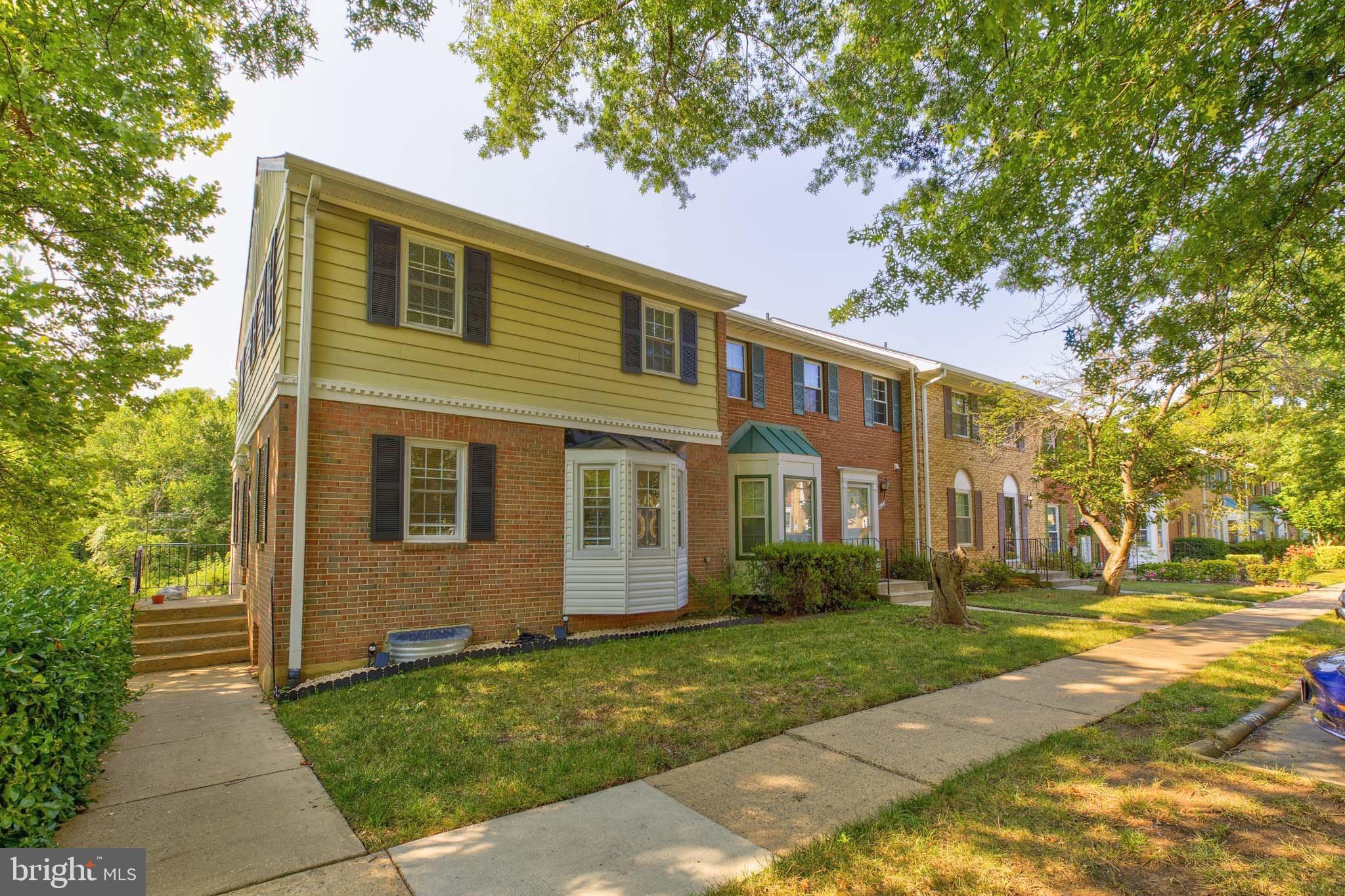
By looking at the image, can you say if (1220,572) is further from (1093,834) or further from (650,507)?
(1093,834)

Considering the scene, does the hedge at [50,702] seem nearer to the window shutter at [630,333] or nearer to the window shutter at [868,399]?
the window shutter at [630,333]

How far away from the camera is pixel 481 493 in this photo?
27.9 feet

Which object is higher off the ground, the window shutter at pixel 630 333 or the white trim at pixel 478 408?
the window shutter at pixel 630 333

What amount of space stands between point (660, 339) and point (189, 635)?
8.29 m

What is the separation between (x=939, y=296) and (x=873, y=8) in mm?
3542

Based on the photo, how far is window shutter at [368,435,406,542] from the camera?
7.59m

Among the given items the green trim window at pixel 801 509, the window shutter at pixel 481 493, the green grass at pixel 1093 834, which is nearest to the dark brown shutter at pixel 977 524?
the green trim window at pixel 801 509

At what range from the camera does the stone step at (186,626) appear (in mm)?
8227

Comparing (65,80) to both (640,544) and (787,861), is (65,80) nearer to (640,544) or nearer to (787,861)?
(640,544)

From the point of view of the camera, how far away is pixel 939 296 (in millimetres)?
7645

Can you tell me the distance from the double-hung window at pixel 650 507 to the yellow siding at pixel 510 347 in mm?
1022

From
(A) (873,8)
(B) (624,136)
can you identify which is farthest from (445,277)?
(A) (873,8)

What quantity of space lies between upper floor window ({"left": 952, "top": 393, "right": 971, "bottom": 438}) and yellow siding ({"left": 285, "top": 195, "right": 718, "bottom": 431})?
9.64 meters

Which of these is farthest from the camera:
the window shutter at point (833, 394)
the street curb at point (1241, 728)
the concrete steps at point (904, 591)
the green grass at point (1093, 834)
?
the window shutter at point (833, 394)
